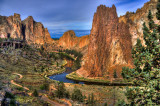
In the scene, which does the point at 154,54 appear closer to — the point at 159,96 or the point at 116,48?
the point at 159,96

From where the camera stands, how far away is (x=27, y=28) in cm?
15838

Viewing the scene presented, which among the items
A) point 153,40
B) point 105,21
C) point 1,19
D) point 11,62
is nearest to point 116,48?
point 105,21

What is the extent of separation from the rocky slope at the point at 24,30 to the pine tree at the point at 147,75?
450ft

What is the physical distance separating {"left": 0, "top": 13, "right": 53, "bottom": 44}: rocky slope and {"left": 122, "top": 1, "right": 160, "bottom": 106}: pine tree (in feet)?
450

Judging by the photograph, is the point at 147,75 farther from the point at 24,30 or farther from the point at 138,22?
the point at 24,30

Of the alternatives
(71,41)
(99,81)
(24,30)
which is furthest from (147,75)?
(71,41)

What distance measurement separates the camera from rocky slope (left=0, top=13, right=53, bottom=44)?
13362 centimetres

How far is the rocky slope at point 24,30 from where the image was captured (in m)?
134

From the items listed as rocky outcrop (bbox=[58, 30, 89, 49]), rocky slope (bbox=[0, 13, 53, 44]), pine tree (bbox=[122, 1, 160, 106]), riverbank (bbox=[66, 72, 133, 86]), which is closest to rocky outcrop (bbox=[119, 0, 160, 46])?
riverbank (bbox=[66, 72, 133, 86])

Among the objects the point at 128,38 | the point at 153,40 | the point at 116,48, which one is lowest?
the point at 153,40

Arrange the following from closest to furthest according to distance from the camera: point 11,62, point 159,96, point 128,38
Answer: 1. point 159,96
2. point 11,62
3. point 128,38

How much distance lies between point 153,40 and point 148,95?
3.43 meters

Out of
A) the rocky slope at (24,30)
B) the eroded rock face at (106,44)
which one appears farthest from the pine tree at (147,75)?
the rocky slope at (24,30)

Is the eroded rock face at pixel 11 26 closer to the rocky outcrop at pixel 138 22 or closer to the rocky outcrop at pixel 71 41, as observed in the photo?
the rocky outcrop at pixel 71 41
